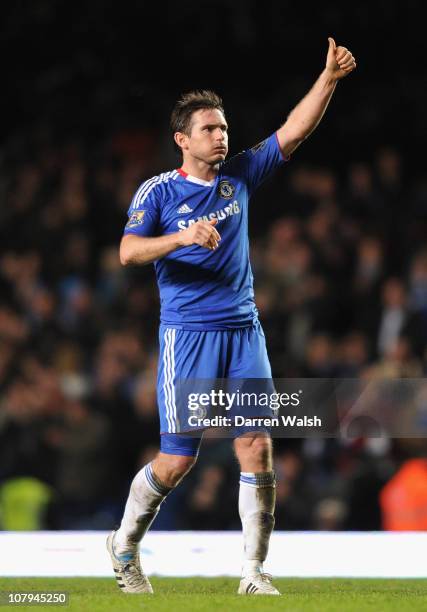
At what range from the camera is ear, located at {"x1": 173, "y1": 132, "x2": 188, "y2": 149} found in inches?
267

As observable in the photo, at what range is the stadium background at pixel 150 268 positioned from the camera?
35.6 ft

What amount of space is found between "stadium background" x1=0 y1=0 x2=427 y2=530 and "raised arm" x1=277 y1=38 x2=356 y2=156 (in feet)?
11.6

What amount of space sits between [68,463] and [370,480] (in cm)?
260

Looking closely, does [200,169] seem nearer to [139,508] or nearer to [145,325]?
[139,508]

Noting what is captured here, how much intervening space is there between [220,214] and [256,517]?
4.84 feet

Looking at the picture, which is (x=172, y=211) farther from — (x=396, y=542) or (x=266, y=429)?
(x=396, y=542)

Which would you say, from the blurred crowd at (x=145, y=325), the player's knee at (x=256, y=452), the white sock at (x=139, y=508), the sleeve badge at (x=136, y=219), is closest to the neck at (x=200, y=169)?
the sleeve badge at (x=136, y=219)

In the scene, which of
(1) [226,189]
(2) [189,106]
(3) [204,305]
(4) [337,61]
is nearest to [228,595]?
(3) [204,305]

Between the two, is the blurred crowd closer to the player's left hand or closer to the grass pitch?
the grass pitch

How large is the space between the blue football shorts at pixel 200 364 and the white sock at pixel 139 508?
0.61ft

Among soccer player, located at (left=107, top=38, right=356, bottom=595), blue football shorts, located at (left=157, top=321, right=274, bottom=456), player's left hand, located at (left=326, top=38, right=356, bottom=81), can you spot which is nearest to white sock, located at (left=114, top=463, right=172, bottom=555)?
soccer player, located at (left=107, top=38, right=356, bottom=595)

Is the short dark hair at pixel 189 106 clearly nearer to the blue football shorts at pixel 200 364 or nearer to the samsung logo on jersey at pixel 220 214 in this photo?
the samsung logo on jersey at pixel 220 214

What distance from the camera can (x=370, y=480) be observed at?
10.0 m

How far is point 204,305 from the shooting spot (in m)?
6.66
